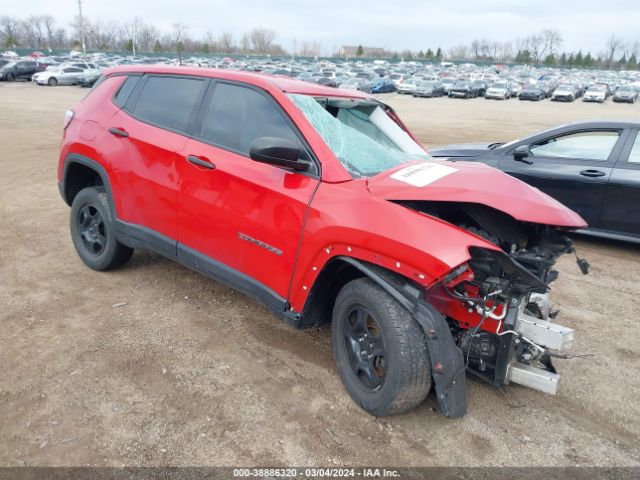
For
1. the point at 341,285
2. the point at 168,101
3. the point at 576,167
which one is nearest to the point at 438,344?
the point at 341,285

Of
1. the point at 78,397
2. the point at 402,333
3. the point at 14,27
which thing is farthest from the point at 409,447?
the point at 14,27

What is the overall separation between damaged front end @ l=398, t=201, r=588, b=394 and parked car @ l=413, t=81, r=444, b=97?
39.5 metres

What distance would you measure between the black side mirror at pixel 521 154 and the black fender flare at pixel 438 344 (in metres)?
4.16

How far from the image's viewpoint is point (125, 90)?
14.5 ft

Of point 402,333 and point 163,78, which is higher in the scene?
point 163,78

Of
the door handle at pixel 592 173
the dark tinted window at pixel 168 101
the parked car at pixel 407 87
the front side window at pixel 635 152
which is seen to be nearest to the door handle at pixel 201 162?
the dark tinted window at pixel 168 101

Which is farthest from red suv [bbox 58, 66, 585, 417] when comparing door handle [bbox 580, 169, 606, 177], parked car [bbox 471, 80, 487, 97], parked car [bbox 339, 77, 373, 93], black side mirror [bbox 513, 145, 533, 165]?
parked car [bbox 471, 80, 487, 97]

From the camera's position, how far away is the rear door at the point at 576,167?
588 cm

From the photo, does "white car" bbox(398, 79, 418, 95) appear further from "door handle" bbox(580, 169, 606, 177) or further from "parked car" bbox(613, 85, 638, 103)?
"door handle" bbox(580, 169, 606, 177)

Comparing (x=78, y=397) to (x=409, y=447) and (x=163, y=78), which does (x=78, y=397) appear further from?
(x=163, y=78)

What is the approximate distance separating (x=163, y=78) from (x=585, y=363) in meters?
3.87

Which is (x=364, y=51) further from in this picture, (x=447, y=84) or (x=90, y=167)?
(x=90, y=167)

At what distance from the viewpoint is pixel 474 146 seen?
7094 mm

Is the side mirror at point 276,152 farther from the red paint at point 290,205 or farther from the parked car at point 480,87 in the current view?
the parked car at point 480,87
